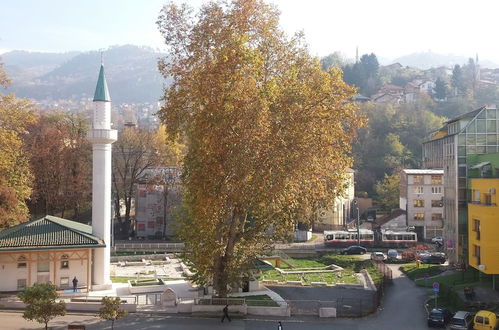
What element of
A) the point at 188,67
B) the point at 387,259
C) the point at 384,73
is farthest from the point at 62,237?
the point at 384,73

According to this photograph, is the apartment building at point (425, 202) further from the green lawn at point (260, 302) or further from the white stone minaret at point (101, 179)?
the white stone minaret at point (101, 179)

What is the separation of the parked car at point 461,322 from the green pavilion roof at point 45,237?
60.7 ft

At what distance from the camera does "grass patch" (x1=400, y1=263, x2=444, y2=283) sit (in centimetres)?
3472

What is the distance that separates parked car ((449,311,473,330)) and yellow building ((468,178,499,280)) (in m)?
6.52

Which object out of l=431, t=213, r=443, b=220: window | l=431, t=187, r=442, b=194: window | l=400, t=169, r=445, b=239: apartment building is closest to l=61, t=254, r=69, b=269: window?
l=400, t=169, r=445, b=239: apartment building

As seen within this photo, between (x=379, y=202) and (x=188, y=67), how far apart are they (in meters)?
50.8

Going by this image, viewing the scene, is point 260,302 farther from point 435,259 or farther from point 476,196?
point 435,259

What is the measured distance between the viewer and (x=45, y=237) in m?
27.2

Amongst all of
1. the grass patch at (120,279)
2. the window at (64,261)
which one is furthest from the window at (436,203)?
the window at (64,261)

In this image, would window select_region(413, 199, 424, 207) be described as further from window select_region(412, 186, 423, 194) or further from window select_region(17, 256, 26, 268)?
window select_region(17, 256, 26, 268)

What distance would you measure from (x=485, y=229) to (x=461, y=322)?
8.51m

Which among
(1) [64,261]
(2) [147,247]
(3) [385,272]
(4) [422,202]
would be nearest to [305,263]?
(3) [385,272]

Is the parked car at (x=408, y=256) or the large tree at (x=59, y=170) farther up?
the large tree at (x=59, y=170)

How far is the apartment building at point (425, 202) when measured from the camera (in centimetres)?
5366
